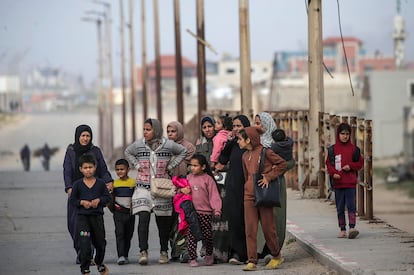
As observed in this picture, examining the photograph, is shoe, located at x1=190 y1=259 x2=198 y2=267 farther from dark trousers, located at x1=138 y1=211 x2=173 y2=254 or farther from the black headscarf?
the black headscarf

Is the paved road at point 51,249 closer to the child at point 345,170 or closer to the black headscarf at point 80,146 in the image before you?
the child at point 345,170

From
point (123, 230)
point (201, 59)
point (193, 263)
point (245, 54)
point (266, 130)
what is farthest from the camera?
point (201, 59)

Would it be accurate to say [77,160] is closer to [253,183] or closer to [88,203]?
[88,203]

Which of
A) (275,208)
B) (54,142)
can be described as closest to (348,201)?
(275,208)

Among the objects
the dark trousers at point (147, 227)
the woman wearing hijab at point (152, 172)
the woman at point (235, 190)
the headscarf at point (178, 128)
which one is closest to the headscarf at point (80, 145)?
the woman wearing hijab at point (152, 172)

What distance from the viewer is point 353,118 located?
66.5ft

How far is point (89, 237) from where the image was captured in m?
13.4

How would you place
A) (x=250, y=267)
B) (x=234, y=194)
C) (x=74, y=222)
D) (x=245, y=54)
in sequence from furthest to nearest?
1. (x=245, y=54)
2. (x=234, y=194)
3. (x=74, y=222)
4. (x=250, y=267)

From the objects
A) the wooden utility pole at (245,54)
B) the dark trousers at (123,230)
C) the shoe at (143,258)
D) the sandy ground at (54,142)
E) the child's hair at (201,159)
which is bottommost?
the sandy ground at (54,142)

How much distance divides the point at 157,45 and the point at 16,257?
41.4 meters

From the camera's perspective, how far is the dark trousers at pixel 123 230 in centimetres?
1470

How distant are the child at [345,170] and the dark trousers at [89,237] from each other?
3.58 m

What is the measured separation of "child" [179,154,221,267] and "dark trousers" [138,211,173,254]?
35 cm

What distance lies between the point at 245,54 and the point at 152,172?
56.5 ft
